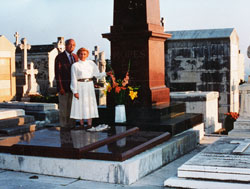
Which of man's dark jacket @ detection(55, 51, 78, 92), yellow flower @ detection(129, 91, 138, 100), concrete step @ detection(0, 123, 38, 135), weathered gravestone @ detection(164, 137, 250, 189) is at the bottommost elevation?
weathered gravestone @ detection(164, 137, 250, 189)

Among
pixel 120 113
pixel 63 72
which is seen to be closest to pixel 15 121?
pixel 63 72

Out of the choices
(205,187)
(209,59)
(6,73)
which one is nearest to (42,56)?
(6,73)

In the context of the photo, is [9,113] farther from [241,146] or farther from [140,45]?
[241,146]

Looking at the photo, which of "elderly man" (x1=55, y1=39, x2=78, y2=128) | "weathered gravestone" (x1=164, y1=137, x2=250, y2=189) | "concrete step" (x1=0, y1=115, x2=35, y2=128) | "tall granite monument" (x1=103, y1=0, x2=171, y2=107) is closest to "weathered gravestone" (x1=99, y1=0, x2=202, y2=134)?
"tall granite monument" (x1=103, y1=0, x2=171, y2=107)

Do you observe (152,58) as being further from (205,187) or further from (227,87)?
(227,87)

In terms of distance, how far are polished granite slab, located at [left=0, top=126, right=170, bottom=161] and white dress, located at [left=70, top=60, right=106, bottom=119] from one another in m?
0.41

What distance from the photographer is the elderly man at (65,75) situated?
809 centimetres

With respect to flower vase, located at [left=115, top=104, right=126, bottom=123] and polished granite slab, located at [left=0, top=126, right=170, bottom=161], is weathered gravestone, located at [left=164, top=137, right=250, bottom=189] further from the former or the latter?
flower vase, located at [left=115, top=104, right=126, bottom=123]

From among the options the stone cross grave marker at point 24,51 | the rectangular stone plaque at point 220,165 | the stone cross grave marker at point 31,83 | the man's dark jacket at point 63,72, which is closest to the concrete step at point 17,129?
the man's dark jacket at point 63,72

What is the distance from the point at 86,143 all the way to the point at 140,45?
3180 millimetres

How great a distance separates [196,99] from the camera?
1149cm

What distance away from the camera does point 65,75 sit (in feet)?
26.7

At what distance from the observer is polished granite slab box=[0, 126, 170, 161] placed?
5906 mm

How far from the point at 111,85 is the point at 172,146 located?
210cm
